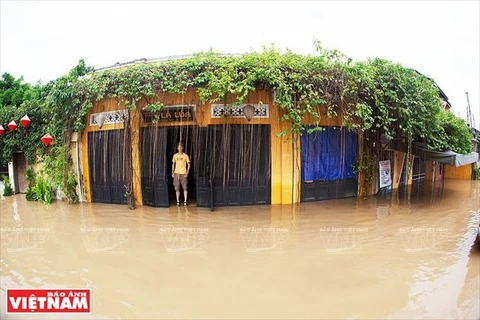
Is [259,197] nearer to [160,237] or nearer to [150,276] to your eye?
[160,237]

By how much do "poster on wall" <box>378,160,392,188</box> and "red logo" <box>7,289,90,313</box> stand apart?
844 centimetres

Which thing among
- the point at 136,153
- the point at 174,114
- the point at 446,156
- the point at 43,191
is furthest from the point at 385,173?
the point at 43,191

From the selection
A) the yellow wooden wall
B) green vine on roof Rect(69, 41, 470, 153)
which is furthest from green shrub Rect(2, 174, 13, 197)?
the yellow wooden wall

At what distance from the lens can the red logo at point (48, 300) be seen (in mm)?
2828

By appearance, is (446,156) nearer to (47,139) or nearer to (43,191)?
(47,139)

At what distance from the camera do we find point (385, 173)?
927cm

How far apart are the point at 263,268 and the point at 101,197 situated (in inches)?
231

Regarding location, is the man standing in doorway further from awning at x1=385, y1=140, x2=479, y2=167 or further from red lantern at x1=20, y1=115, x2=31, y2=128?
awning at x1=385, y1=140, x2=479, y2=167

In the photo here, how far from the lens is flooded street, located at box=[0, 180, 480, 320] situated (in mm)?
2840

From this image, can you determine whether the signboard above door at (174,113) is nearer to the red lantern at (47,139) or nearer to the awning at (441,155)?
the red lantern at (47,139)

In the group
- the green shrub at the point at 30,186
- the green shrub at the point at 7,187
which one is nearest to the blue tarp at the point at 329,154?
the green shrub at the point at 30,186

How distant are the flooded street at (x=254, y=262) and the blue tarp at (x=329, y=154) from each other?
1.30 meters

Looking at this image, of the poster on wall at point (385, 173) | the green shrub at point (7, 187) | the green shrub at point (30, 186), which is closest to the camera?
the green shrub at point (30, 186)

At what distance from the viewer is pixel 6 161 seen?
33.0 ft
